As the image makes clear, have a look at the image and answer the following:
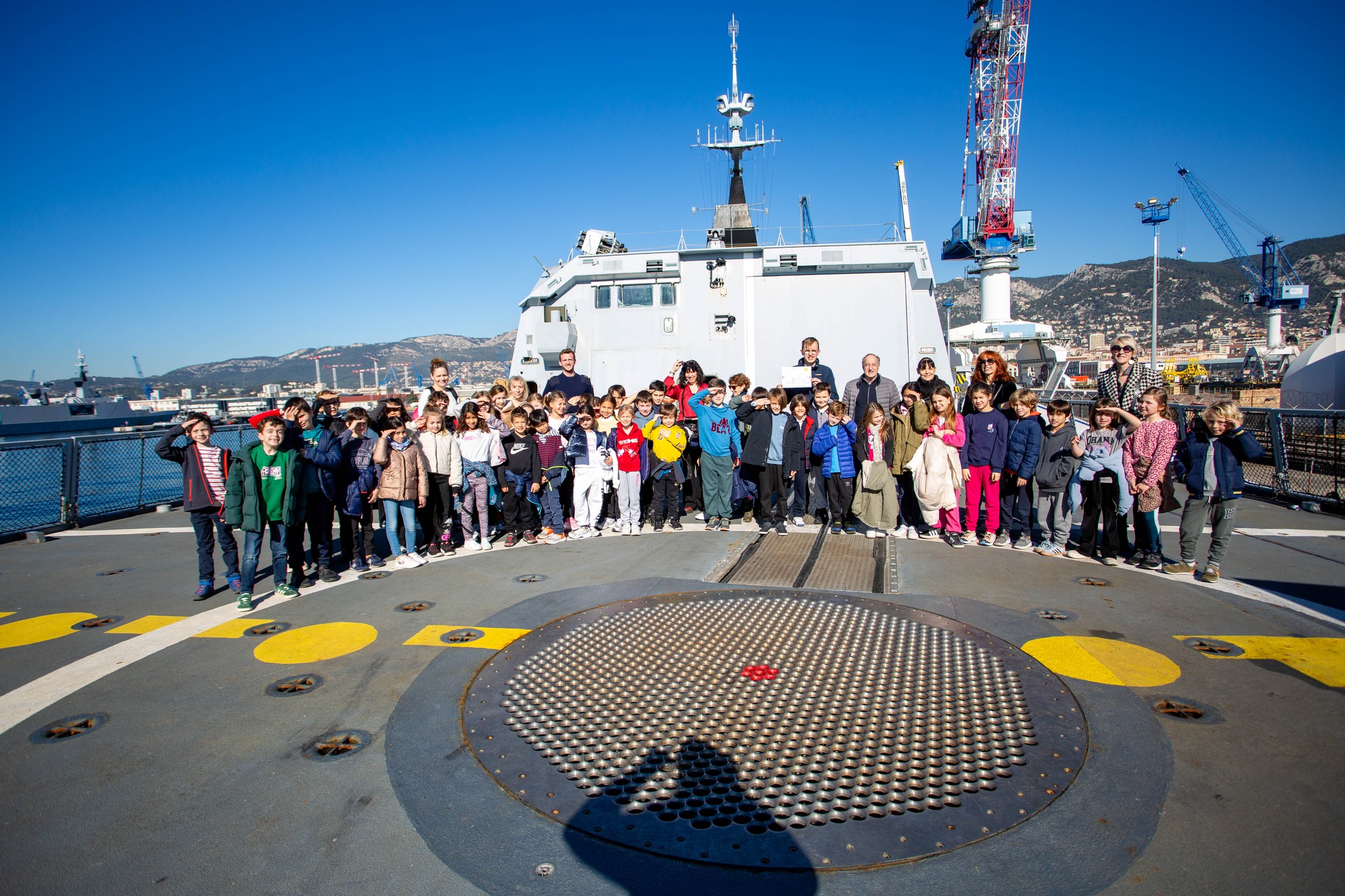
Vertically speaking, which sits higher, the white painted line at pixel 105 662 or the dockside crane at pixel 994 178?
the dockside crane at pixel 994 178

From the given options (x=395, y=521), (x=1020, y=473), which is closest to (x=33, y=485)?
(x=395, y=521)

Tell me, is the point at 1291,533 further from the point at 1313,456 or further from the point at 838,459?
the point at 838,459

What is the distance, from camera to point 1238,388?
38.7 meters

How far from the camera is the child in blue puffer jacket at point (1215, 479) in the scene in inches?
213

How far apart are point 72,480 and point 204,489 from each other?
17.4 ft

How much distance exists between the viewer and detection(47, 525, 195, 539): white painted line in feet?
27.2

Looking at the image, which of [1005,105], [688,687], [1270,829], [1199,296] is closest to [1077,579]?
[1270,829]

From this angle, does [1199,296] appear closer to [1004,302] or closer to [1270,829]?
[1004,302]

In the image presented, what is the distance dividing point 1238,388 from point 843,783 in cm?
4958

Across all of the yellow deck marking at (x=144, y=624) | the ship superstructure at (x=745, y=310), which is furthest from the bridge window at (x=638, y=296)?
the yellow deck marking at (x=144, y=624)

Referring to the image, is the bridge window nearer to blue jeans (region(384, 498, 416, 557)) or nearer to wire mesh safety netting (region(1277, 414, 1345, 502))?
blue jeans (region(384, 498, 416, 557))

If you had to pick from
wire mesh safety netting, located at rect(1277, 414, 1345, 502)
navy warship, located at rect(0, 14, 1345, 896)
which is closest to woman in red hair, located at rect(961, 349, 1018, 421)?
navy warship, located at rect(0, 14, 1345, 896)

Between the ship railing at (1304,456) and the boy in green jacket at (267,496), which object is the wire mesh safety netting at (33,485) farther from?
the ship railing at (1304,456)

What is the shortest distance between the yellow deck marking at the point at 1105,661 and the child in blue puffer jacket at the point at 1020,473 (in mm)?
2669
